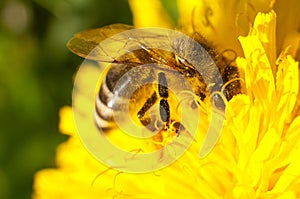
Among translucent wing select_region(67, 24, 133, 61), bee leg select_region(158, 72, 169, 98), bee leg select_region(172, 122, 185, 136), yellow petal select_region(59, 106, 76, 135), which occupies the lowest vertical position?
yellow petal select_region(59, 106, 76, 135)

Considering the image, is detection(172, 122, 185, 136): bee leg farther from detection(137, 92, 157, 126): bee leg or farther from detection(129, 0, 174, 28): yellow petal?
detection(129, 0, 174, 28): yellow petal

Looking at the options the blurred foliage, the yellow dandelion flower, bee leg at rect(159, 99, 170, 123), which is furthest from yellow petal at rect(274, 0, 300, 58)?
the blurred foliage

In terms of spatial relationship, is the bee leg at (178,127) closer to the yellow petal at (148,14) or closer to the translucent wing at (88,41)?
the translucent wing at (88,41)

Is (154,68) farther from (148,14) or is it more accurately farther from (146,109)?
(148,14)

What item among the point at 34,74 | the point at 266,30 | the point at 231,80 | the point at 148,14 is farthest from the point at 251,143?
the point at 34,74

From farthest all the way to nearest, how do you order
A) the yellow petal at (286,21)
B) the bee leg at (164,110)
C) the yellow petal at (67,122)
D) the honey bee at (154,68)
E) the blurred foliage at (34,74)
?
the blurred foliage at (34,74)
the yellow petal at (67,122)
the yellow petal at (286,21)
the bee leg at (164,110)
the honey bee at (154,68)

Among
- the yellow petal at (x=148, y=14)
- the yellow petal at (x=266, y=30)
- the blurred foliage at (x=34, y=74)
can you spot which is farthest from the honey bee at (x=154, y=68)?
the blurred foliage at (x=34, y=74)
